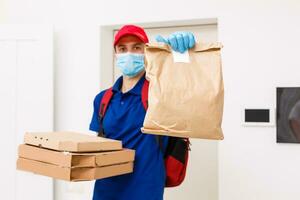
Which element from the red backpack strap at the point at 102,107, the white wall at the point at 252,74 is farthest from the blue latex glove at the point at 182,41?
the white wall at the point at 252,74

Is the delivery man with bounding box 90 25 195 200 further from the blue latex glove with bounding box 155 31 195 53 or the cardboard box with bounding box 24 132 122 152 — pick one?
the cardboard box with bounding box 24 132 122 152

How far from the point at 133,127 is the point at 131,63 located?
0.87ft

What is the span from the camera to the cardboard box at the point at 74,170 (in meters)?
1.27

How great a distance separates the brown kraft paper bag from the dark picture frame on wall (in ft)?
2.62

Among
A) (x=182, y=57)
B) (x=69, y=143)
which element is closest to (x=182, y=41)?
(x=182, y=57)

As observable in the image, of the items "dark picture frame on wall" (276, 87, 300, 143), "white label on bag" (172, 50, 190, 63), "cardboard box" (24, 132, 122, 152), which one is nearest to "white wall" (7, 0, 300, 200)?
"dark picture frame on wall" (276, 87, 300, 143)

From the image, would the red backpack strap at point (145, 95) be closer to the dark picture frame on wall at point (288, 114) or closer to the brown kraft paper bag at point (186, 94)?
the brown kraft paper bag at point (186, 94)

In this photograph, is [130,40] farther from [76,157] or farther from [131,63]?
[76,157]

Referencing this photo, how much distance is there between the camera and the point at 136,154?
4.76ft

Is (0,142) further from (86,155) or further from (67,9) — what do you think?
(86,155)

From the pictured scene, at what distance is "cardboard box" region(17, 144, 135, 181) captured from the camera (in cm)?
127

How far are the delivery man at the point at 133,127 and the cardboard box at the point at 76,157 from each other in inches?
3.0

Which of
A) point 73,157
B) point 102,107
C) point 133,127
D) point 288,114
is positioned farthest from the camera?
point 288,114

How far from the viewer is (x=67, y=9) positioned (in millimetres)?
2439
